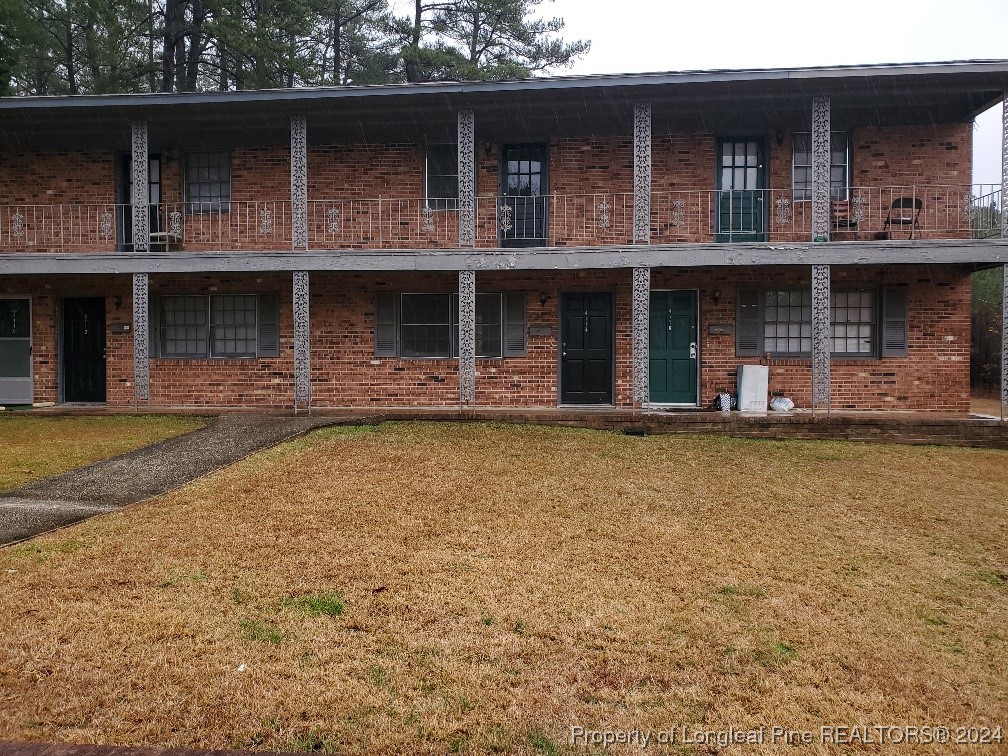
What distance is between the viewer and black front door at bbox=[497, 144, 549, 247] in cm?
1286

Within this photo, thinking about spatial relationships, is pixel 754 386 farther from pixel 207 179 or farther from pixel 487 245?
pixel 207 179

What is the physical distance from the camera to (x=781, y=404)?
471 inches

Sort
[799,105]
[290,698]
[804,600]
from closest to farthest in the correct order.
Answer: [290,698] → [804,600] → [799,105]

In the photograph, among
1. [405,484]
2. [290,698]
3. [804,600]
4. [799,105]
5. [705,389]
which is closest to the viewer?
[290,698]

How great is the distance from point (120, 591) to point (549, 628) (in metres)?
2.60

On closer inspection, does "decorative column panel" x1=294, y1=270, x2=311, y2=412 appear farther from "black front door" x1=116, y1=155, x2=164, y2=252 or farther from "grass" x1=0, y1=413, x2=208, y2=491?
A: "black front door" x1=116, y1=155, x2=164, y2=252

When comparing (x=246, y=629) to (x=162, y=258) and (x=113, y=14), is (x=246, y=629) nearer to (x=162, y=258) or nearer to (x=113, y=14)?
(x=162, y=258)

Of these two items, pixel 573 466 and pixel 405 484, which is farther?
pixel 573 466

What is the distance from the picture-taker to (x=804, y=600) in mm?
4156

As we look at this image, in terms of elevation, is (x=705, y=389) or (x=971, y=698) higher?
(x=705, y=389)

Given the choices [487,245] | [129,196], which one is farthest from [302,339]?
[129,196]

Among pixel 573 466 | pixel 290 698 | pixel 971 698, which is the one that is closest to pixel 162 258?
pixel 573 466

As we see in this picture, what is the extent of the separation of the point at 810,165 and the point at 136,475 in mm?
11722

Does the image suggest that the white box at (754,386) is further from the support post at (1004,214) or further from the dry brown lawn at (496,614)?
the dry brown lawn at (496,614)
